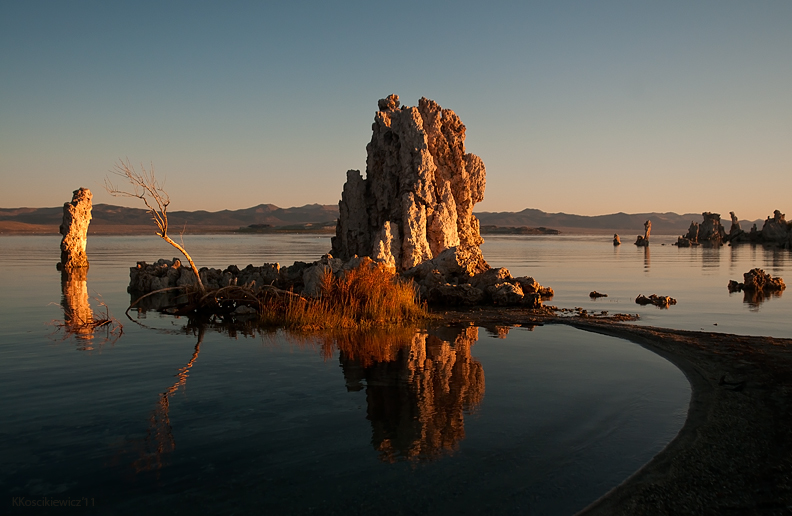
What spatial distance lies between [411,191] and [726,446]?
1668 cm

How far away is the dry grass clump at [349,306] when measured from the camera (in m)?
13.0

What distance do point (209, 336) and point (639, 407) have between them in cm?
846

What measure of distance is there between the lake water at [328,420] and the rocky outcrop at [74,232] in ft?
59.3

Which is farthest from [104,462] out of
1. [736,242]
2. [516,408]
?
[736,242]

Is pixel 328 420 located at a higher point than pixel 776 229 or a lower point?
lower

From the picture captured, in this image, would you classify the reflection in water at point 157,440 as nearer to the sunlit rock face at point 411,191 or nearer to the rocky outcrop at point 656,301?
the sunlit rock face at point 411,191

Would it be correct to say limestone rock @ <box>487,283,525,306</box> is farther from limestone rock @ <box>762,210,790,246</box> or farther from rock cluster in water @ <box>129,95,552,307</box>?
limestone rock @ <box>762,210,790,246</box>

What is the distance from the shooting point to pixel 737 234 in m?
82.4

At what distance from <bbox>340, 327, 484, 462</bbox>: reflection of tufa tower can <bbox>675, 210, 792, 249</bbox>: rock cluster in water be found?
70804 millimetres

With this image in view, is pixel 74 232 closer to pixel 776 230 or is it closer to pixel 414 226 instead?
pixel 414 226

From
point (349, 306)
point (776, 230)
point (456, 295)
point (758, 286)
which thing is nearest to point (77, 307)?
point (349, 306)

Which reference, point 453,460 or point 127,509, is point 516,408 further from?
point 127,509

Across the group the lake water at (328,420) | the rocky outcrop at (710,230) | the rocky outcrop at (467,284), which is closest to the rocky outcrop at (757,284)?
the rocky outcrop at (467,284)

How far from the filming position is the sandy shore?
175 inches
